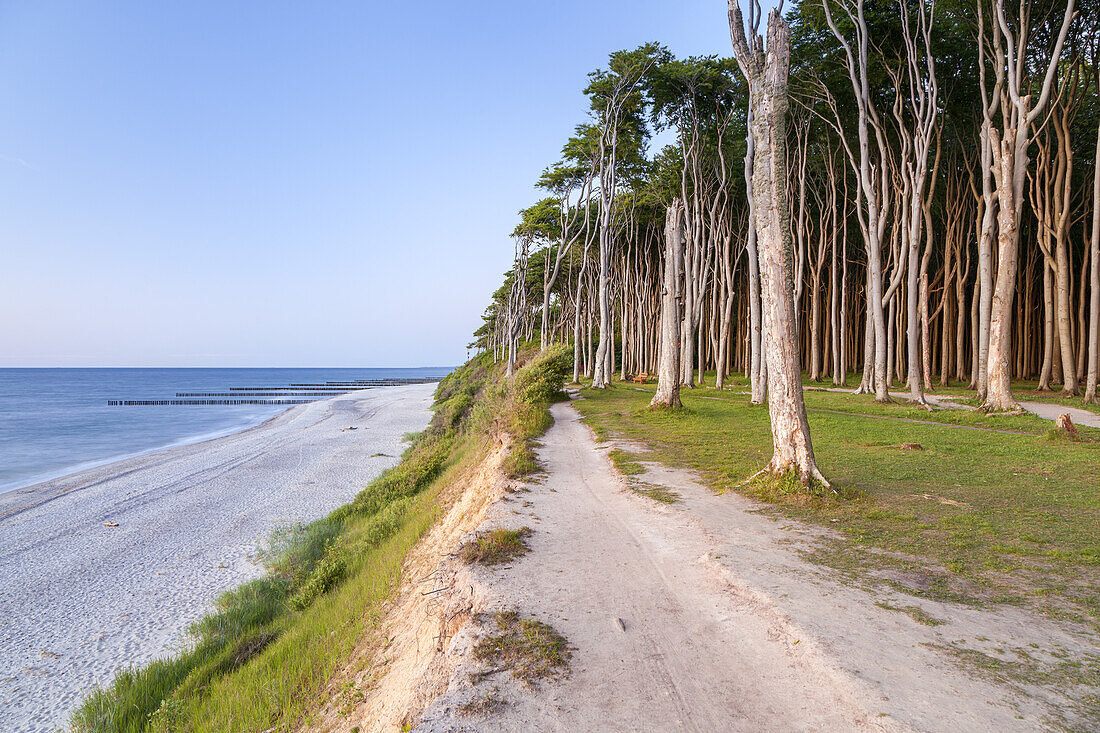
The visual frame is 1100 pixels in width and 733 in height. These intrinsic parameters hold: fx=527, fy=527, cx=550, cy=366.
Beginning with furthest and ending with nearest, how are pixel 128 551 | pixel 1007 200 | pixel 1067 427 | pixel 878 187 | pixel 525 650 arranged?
pixel 878 187
pixel 1007 200
pixel 128 551
pixel 1067 427
pixel 525 650

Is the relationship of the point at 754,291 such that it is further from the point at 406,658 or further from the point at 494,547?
the point at 406,658

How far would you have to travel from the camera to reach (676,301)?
16.8 meters

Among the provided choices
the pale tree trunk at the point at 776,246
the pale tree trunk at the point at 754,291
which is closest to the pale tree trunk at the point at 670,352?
the pale tree trunk at the point at 754,291

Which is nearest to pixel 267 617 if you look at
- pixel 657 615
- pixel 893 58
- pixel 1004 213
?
pixel 657 615

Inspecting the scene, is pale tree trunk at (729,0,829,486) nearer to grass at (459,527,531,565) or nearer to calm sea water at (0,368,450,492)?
grass at (459,527,531,565)

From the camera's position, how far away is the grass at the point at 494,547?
4938 millimetres

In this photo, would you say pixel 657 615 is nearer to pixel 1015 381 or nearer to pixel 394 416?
pixel 1015 381

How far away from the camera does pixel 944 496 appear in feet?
22.2

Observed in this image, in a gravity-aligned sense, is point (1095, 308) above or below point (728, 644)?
above

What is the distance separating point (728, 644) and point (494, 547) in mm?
2385

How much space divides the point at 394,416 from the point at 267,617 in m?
30.5

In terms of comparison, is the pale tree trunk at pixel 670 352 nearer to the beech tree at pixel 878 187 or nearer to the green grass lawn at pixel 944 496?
the beech tree at pixel 878 187

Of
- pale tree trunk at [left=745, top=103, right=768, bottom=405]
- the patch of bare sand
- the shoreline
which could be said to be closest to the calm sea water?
the shoreline

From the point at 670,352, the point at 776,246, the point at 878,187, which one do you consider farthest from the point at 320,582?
the point at 878,187
